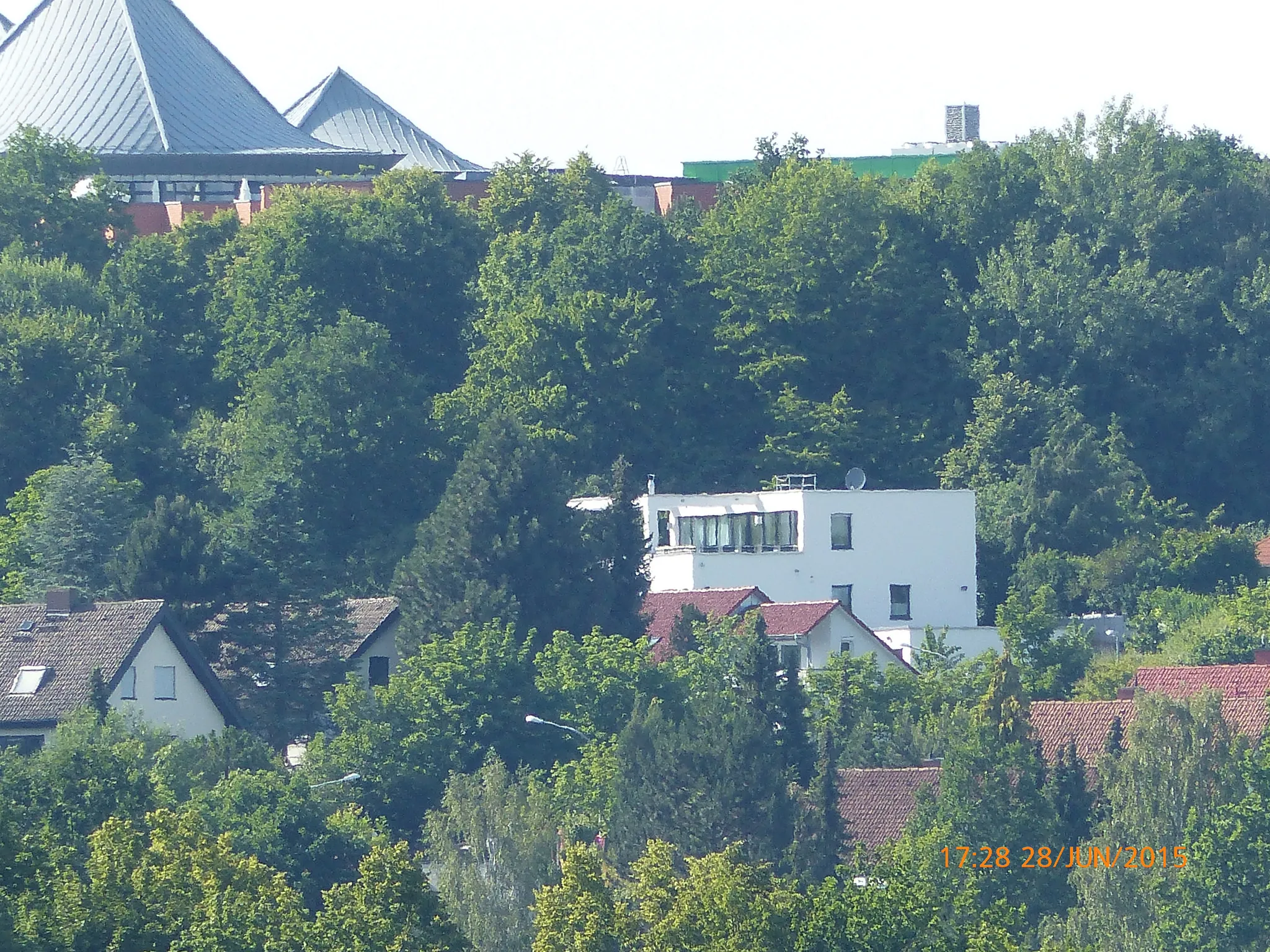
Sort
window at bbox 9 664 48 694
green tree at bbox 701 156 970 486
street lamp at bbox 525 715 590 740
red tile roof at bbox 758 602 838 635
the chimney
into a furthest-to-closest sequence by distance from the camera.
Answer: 1. green tree at bbox 701 156 970 486
2. red tile roof at bbox 758 602 838 635
3. the chimney
4. window at bbox 9 664 48 694
5. street lamp at bbox 525 715 590 740

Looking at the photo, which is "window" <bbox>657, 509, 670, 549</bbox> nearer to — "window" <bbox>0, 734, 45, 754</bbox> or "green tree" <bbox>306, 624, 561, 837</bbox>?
"green tree" <bbox>306, 624, 561, 837</bbox>

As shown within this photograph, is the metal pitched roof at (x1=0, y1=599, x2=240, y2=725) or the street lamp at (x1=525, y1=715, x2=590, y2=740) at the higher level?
the metal pitched roof at (x1=0, y1=599, x2=240, y2=725)

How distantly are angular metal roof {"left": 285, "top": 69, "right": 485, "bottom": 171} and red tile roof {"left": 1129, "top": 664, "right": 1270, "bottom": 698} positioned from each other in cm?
5332

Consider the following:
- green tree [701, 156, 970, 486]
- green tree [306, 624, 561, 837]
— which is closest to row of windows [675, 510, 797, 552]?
green tree [701, 156, 970, 486]

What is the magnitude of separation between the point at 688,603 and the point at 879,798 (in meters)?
16.0

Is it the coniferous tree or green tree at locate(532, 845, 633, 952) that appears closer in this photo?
green tree at locate(532, 845, 633, 952)

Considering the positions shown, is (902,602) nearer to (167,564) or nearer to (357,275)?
(357,275)

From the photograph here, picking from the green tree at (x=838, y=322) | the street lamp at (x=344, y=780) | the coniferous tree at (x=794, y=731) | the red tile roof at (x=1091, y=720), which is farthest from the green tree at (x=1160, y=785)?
the green tree at (x=838, y=322)

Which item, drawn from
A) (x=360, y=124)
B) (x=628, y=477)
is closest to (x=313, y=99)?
(x=360, y=124)

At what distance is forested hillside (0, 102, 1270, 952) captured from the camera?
4947cm

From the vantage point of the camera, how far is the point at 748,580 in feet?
244

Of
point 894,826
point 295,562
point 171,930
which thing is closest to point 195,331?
point 295,562

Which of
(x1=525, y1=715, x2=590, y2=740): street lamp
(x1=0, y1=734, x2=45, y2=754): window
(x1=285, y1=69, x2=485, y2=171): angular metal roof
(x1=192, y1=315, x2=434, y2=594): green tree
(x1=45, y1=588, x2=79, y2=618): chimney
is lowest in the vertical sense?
(x1=0, y1=734, x2=45, y2=754): window

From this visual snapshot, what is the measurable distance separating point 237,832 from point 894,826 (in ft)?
35.2
